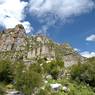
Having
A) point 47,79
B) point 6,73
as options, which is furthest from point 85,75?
point 6,73

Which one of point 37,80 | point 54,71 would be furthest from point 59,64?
point 37,80

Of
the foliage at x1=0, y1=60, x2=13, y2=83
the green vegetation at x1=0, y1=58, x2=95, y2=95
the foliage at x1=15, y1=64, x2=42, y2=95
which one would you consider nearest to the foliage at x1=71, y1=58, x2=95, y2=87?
the green vegetation at x1=0, y1=58, x2=95, y2=95

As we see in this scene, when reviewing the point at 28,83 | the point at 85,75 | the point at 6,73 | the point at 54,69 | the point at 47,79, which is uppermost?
the point at 54,69

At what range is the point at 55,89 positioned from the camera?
254 feet

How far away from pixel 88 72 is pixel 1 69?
2515 centimetres

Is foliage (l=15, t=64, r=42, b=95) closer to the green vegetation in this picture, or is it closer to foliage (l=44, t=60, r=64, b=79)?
the green vegetation

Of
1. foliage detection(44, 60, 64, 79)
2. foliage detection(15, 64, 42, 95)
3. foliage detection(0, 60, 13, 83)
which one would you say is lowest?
foliage detection(15, 64, 42, 95)

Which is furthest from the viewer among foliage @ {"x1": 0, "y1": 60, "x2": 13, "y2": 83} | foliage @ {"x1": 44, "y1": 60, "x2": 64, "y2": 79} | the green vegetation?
foliage @ {"x1": 44, "y1": 60, "x2": 64, "y2": 79}

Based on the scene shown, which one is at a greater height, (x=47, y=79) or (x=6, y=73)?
(x=6, y=73)

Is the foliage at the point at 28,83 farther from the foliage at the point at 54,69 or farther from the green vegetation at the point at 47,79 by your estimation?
the foliage at the point at 54,69

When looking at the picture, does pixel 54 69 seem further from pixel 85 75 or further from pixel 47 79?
pixel 85 75

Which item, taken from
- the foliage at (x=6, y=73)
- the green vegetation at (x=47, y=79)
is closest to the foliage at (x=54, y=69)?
the green vegetation at (x=47, y=79)

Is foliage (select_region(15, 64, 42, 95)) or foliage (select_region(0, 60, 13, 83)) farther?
foliage (select_region(0, 60, 13, 83))

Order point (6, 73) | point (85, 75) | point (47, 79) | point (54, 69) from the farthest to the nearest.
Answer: point (54, 69) → point (85, 75) → point (47, 79) → point (6, 73)
